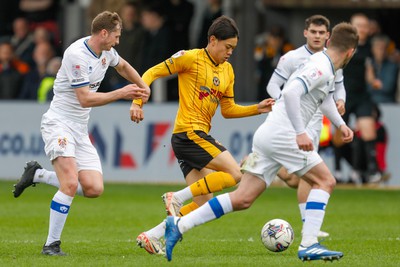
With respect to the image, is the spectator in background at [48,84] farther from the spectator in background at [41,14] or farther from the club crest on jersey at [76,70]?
the club crest on jersey at [76,70]

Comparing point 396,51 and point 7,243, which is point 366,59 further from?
point 7,243

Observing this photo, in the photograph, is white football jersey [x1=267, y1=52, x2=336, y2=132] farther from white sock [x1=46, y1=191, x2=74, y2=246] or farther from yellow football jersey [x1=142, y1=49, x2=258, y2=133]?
white sock [x1=46, y1=191, x2=74, y2=246]

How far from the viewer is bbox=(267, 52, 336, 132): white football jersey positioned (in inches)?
388

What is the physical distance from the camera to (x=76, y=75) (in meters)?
10.9

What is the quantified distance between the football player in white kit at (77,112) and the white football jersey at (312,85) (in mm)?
1347

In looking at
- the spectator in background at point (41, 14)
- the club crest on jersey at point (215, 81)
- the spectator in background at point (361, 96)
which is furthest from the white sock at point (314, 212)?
the spectator in background at point (41, 14)

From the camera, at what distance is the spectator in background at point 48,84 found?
21.2m

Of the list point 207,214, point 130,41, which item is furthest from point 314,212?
point 130,41

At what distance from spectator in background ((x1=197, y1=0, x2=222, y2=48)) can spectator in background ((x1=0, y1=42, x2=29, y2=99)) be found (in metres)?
3.48

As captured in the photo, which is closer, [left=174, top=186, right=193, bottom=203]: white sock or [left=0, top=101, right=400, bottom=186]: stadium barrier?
[left=174, top=186, right=193, bottom=203]: white sock

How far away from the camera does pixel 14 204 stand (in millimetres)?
16859

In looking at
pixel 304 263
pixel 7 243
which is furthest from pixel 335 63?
pixel 7 243

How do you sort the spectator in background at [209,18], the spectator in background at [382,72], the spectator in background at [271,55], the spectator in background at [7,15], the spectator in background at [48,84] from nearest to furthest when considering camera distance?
the spectator in background at [382,72]
the spectator in background at [48,84]
the spectator in background at [271,55]
the spectator in background at [209,18]
the spectator in background at [7,15]

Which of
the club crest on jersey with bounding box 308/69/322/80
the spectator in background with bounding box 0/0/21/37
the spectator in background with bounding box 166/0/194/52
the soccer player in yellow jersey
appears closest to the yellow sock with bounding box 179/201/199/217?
the soccer player in yellow jersey
